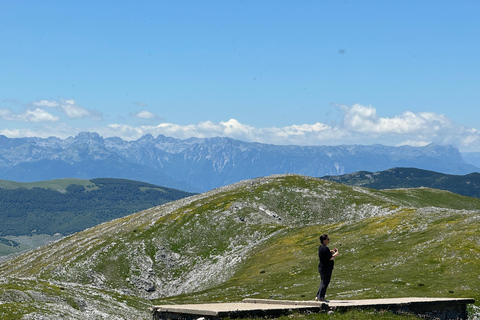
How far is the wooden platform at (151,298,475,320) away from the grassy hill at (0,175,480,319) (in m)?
22.5

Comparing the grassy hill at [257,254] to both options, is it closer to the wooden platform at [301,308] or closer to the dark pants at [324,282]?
the wooden platform at [301,308]

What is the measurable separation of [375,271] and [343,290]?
981cm

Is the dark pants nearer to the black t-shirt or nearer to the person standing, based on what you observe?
the person standing

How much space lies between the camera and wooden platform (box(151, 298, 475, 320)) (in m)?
25.6

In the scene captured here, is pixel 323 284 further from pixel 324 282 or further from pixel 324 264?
pixel 324 264

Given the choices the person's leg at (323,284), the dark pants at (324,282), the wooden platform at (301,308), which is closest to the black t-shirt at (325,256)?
the dark pants at (324,282)

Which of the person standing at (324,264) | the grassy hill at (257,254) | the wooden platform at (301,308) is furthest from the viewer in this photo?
the grassy hill at (257,254)

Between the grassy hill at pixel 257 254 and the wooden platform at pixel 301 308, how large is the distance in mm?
22479

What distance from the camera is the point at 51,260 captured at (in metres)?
138

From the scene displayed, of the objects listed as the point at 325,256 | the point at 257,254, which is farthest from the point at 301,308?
the point at 257,254

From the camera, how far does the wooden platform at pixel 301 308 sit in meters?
25.6

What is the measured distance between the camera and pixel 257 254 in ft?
367

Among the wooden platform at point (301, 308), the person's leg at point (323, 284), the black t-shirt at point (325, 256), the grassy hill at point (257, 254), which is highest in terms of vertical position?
the black t-shirt at point (325, 256)

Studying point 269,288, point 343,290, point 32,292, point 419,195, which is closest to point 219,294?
point 269,288
